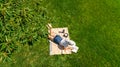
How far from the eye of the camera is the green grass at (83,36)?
527 inches

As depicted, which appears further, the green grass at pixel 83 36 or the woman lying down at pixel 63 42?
the woman lying down at pixel 63 42

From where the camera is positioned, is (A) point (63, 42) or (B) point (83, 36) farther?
(B) point (83, 36)

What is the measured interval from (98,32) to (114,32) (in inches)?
35.8

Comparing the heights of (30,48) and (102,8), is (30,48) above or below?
below

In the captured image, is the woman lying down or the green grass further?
the woman lying down

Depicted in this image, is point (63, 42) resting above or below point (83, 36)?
below

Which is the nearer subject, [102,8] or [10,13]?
[10,13]

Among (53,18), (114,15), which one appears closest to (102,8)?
(114,15)

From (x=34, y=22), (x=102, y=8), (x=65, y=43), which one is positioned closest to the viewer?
(x=65, y=43)

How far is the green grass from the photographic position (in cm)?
1338

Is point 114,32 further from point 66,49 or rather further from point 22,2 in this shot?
point 22,2

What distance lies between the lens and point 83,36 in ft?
→ 47.1

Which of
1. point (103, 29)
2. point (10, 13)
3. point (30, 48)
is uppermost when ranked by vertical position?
point (10, 13)

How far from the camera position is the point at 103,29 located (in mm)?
14562
